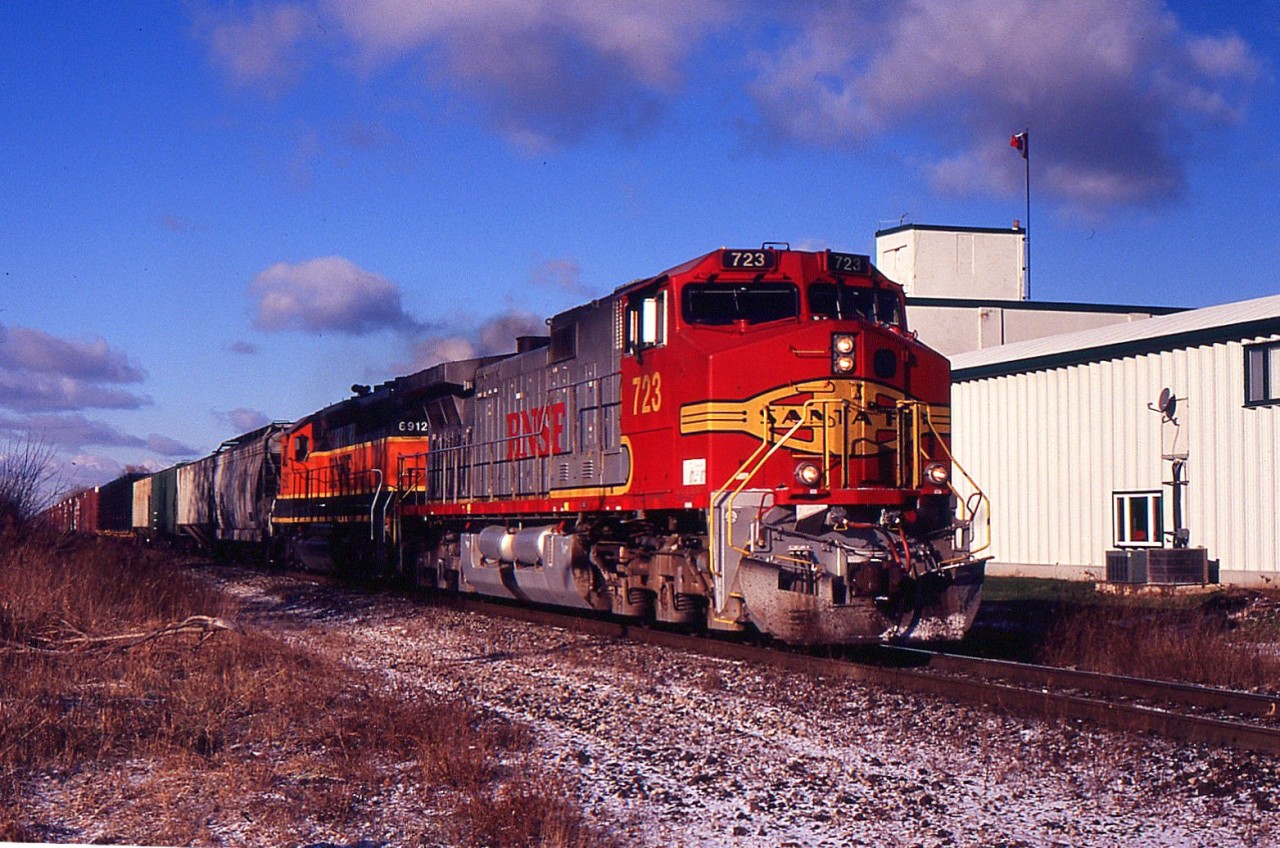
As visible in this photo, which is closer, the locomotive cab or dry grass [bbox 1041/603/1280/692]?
the locomotive cab

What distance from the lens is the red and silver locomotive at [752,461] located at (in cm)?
1071

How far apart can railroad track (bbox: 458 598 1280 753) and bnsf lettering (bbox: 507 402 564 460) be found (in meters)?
3.63

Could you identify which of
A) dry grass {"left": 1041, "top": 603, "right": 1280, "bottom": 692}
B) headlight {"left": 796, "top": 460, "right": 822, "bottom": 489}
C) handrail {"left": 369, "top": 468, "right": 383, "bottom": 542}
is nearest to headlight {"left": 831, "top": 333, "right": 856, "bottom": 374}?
headlight {"left": 796, "top": 460, "right": 822, "bottom": 489}

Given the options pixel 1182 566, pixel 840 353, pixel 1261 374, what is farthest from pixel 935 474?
pixel 1261 374

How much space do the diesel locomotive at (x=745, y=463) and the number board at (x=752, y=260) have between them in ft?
0.05

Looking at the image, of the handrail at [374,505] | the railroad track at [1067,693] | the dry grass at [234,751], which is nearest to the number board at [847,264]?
the railroad track at [1067,693]

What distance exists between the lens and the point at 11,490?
55.5ft

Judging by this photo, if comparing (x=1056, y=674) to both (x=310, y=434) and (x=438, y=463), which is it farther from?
(x=310, y=434)

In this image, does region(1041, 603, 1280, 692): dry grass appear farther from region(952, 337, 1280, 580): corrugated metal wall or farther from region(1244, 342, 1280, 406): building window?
region(1244, 342, 1280, 406): building window

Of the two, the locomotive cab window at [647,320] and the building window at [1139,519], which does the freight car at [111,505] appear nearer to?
the building window at [1139,519]

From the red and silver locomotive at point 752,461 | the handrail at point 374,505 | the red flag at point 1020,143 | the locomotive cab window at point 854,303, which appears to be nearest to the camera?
the red and silver locomotive at point 752,461

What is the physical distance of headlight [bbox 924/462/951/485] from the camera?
11.5 metres

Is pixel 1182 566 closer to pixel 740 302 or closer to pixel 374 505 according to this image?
pixel 740 302

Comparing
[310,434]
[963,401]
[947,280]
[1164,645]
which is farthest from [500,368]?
[947,280]
